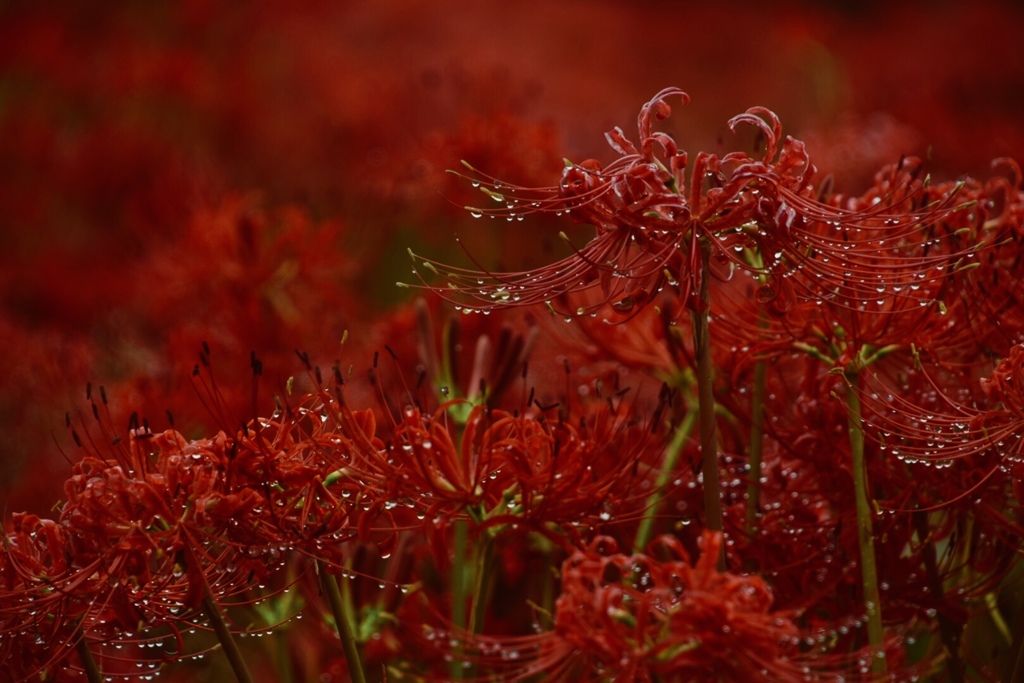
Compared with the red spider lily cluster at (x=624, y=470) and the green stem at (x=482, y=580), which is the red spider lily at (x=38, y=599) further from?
the green stem at (x=482, y=580)

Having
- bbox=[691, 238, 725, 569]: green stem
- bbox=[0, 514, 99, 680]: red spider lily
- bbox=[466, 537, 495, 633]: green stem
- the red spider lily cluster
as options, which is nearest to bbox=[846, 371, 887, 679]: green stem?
the red spider lily cluster

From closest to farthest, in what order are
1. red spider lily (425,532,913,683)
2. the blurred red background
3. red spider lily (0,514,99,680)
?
red spider lily (425,532,913,683)
red spider lily (0,514,99,680)
the blurred red background

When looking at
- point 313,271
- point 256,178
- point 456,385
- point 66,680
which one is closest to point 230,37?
point 256,178

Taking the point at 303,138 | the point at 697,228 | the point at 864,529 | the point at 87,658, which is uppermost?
the point at 303,138

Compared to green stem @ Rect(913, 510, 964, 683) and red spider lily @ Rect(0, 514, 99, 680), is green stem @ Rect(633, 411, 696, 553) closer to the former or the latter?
green stem @ Rect(913, 510, 964, 683)

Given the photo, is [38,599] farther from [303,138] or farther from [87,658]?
[303,138]

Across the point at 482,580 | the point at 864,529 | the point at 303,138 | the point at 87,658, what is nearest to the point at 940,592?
the point at 864,529

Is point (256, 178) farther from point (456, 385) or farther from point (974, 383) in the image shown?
point (974, 383)

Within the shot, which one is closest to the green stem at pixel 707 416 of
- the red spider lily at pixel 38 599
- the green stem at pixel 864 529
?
the green stem at pixel 864 529
